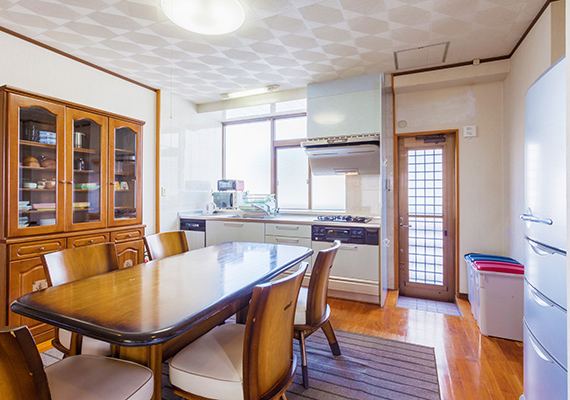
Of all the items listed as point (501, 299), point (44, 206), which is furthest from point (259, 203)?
point (501, 299)

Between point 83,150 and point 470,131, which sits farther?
point 470,131

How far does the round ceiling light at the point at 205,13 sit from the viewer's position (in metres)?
1.76

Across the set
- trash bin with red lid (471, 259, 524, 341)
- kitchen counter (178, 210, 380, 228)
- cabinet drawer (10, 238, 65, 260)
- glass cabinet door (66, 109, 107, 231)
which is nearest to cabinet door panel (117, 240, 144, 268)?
A: glass cabinet door (66, 109, 107, 231)

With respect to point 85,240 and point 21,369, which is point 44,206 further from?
point 21,369

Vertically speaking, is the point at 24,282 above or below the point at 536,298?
below

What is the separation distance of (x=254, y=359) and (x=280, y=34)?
2.50m

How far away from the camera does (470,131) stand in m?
3.18

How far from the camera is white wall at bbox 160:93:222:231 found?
3979 mm

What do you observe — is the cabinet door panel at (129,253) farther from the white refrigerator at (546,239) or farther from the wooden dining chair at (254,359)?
the white refrigerator at (546,239)

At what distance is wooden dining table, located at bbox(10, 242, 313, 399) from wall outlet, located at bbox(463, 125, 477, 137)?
8.46ft

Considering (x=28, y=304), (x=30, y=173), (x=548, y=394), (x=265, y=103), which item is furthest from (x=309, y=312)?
(x=265, y=103)

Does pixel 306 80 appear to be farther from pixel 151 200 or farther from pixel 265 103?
pixel 151 200

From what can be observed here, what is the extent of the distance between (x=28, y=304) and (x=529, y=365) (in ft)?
7.51

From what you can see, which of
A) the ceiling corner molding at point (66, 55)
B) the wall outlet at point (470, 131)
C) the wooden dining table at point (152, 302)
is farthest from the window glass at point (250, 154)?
the wooden dining table at point (152, 302)
